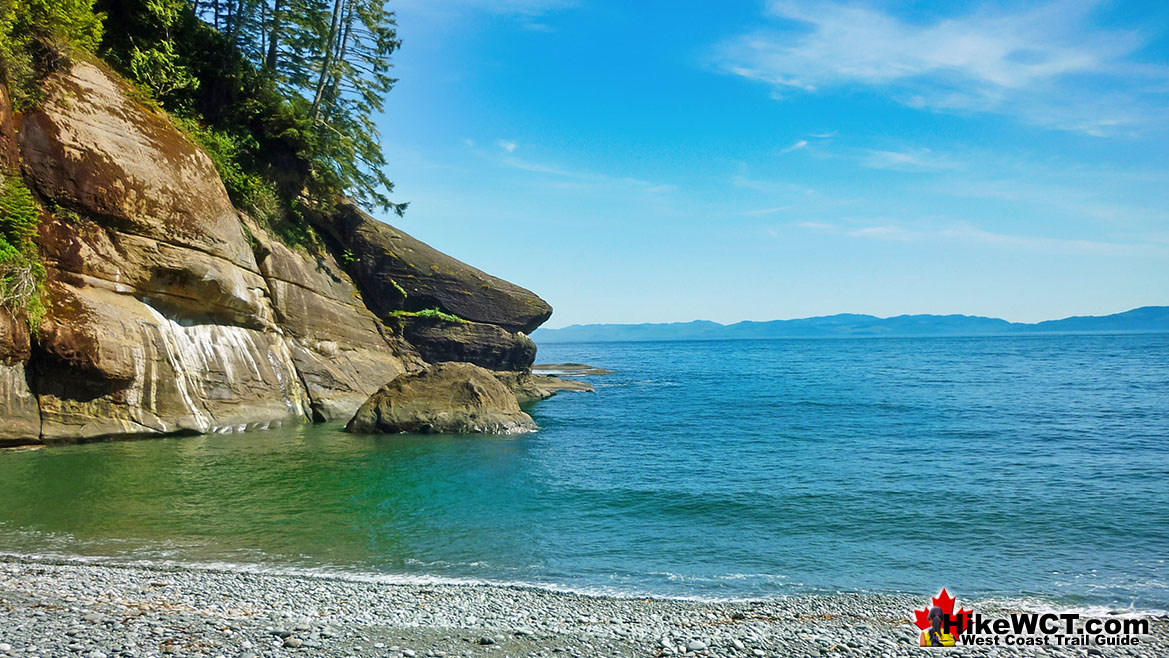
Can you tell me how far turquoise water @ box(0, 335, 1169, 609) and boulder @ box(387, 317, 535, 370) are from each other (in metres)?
12.0

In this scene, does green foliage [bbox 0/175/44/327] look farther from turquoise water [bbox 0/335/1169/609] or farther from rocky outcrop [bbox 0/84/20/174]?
turquoise water [bbox 0/335/1169/609]

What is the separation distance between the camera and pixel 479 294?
127 ft

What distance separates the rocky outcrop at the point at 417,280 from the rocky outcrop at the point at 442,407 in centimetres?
1078

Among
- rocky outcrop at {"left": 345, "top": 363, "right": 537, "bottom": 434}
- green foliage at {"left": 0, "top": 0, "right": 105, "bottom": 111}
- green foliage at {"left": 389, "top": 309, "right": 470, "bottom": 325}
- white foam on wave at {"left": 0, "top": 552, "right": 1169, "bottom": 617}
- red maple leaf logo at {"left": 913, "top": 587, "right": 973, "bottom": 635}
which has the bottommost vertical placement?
white foam on wave at {"left": 0, "top": 552, "right": 1169, "bottom": 617}

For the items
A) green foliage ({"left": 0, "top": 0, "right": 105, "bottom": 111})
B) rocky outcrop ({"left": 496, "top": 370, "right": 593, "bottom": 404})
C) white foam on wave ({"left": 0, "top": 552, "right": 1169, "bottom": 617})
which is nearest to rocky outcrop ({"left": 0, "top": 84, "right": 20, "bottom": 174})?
green foliage ({"left": 0, "top": 0, "right": 105, "bottom": 111})

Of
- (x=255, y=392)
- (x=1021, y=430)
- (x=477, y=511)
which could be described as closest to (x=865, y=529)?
(x=477, y=511)

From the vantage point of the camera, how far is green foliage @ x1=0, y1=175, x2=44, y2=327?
16562mm

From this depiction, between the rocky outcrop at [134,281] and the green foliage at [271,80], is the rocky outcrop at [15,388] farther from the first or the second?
the green foliage at [271,80]

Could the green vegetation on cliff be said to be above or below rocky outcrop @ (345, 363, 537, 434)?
above

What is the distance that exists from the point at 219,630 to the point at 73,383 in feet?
49.7

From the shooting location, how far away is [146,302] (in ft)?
67.3

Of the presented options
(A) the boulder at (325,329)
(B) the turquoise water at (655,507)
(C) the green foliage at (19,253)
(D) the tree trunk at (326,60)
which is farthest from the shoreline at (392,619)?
(D) the tree trunk at (326,60)

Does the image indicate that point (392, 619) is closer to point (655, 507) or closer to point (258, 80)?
point (655, 507)

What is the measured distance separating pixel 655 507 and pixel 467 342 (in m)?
25.0
